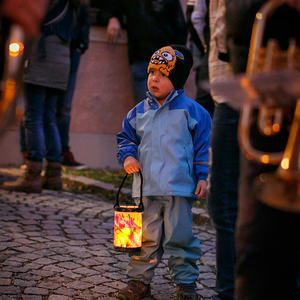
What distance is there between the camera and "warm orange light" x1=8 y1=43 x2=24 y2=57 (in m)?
1.43

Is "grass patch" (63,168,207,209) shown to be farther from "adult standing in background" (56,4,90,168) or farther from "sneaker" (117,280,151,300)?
"sneaker" (117,280,151,300)

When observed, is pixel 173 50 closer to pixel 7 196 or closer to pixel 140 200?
pixel 140 200

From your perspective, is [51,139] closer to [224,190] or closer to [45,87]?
[45,87]

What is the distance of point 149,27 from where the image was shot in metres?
6.65

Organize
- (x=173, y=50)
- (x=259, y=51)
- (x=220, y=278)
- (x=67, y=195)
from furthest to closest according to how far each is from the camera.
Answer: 1. (x=67, y=195)
2. (x=173, y=50)
3. (x=220, y=278)
4. (x=259, y=51)

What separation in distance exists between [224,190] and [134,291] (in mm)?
902

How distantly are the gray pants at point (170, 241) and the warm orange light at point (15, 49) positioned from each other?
1832 millimetres

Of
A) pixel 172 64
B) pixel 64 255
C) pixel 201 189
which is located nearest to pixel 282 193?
pixel 201 189

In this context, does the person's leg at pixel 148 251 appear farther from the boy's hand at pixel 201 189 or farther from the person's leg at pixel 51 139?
the person's leg at pixel 51 139

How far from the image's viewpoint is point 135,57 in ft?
23.1

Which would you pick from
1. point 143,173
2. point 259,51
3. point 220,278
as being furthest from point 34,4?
point 143,173

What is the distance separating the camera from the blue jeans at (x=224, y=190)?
8.04 feet

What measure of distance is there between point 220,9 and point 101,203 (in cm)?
364

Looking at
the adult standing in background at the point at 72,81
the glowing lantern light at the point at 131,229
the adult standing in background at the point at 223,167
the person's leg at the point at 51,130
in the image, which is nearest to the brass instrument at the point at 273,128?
the adult standing in background at the point at 223,167
